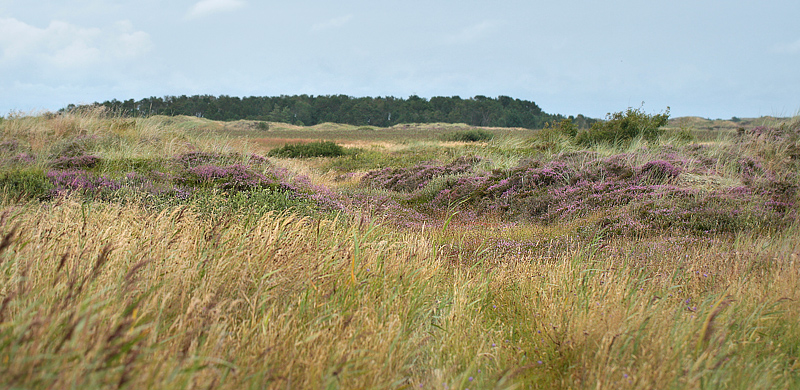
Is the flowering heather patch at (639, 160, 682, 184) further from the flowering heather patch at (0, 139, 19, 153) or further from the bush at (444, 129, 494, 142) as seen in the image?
the bush at (444, 129, 494, 142)

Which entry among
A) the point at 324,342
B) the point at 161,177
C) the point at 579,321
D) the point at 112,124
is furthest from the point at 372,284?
the point at 112,124

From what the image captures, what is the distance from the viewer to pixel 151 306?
245 centimetres

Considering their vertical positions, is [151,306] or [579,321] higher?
[151,306]

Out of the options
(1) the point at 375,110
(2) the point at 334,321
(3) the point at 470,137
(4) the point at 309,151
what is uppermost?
(1) the point at 375,110

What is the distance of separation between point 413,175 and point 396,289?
9.90 metres

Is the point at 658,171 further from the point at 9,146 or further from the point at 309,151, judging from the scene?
the point at 309,151

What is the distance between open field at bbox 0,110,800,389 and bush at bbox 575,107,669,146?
→ 345 inches

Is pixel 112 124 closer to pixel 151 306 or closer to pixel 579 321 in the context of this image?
pixel 151 306

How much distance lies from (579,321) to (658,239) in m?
4.21

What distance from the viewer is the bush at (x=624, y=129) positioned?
58.8 ft

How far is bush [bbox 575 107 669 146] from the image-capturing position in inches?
706

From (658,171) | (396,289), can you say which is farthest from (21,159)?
(658,171)

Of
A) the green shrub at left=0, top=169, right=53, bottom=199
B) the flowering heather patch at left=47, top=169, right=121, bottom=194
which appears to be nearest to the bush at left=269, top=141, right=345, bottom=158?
the flowering heather patch at left=47, top=169, right=121, bottom=194

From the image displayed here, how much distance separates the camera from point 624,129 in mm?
18484
